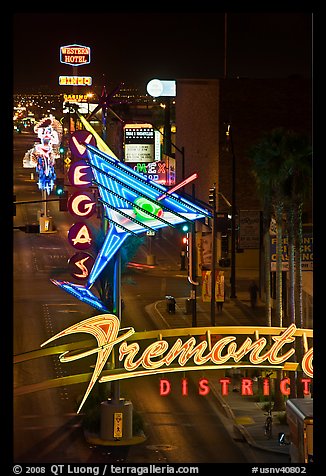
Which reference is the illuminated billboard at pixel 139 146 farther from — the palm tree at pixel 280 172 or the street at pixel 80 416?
the palm tree at pixel 280 172

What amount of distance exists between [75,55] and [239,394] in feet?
348

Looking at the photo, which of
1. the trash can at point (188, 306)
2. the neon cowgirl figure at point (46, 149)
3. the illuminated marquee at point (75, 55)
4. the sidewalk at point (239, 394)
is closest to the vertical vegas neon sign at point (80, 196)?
the sidewalk at point (239, 394)

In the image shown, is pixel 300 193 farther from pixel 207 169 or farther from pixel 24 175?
pixel 24 175

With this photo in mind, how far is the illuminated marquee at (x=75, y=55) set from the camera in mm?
145750

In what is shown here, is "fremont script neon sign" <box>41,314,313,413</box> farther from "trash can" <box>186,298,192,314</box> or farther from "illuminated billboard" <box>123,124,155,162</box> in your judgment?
"illuminated billboard" <box>123,124,155,162</box>

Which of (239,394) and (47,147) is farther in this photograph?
(47,147)

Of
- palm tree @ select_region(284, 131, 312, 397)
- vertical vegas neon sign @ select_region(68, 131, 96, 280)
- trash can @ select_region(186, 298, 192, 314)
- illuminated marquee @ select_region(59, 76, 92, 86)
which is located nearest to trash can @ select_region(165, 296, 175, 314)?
trash can @ select_region(186, 298, 192, 314)

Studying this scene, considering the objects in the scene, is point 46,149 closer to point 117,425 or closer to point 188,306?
point 188,306

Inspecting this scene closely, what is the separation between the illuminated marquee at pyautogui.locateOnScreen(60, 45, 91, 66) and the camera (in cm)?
14575

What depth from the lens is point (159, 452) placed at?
37.7m

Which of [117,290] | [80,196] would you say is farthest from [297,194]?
[80,196]

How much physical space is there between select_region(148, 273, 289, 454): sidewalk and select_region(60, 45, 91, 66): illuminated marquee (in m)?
75.2

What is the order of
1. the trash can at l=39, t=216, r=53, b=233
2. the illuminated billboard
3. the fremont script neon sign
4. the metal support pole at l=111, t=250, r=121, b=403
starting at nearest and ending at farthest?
1. the fremont script neon sign
2. the metal support pole at l=111, t=250, r=121, b=403
3. the trash can at l=39, t=216, r=53, b=233
4. the illuminated billboard

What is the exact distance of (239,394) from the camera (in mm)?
47719
